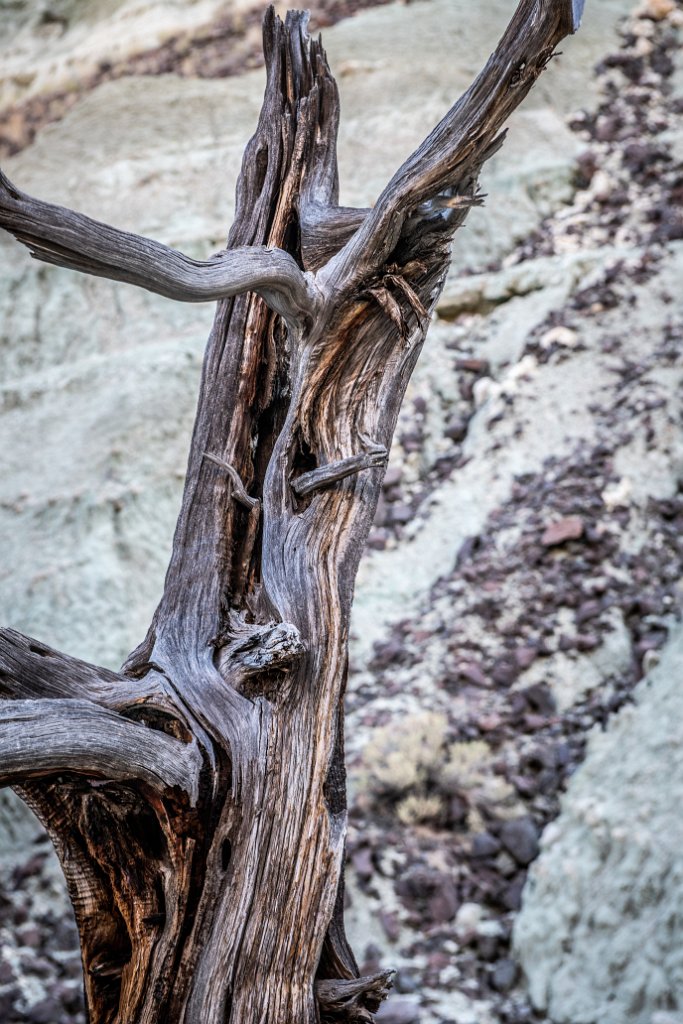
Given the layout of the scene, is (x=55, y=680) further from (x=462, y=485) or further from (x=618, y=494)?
(x=462, y=485)

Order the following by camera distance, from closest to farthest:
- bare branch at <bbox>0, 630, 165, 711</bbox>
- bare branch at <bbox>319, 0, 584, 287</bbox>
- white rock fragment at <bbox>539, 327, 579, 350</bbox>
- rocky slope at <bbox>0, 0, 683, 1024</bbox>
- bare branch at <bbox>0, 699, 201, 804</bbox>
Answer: bare branch at <bbox>0, 699, 201, 804</bbox> < bare branch at <bbox>0, 630, 165, 711</bbox> < bare branch at <bbox>319, 0, 584, 287</bbox> < rocky slope at <bbox>0, 0, 683, 1024</bbox> < white rock fragment at <bbox>539, 327, 579, 350</bbox>

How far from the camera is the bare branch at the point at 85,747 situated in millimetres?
1865

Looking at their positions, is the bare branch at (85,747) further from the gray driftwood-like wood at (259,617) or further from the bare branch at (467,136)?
the bare branch at (467,136)

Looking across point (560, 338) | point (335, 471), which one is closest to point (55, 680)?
point (335, 471)

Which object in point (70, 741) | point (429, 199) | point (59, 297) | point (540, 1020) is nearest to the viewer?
point (70, 741)

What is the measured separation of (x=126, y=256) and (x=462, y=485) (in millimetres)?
7551

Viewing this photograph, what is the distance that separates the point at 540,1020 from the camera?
461 centimetres

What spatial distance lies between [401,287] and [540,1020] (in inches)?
153

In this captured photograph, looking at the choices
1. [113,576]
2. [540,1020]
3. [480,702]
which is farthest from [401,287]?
[113,576]

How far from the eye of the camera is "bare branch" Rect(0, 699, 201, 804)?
1.87 meters

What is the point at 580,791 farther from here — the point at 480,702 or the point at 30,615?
the point at 30,615

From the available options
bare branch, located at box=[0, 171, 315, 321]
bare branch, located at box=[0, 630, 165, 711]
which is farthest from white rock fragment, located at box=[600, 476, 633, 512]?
bare branch, located at box=[0, 630, 165, 711]

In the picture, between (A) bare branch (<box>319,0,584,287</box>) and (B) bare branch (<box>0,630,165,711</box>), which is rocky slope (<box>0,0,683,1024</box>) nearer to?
(B) bare branch (<box>0,630,165,711</box>)

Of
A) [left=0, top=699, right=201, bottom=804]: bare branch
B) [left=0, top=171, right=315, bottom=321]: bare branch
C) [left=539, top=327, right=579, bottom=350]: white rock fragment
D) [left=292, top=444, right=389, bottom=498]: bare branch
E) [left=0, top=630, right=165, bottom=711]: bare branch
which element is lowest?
[left=0, top=699, right=201, bottom=804]: bare branch
